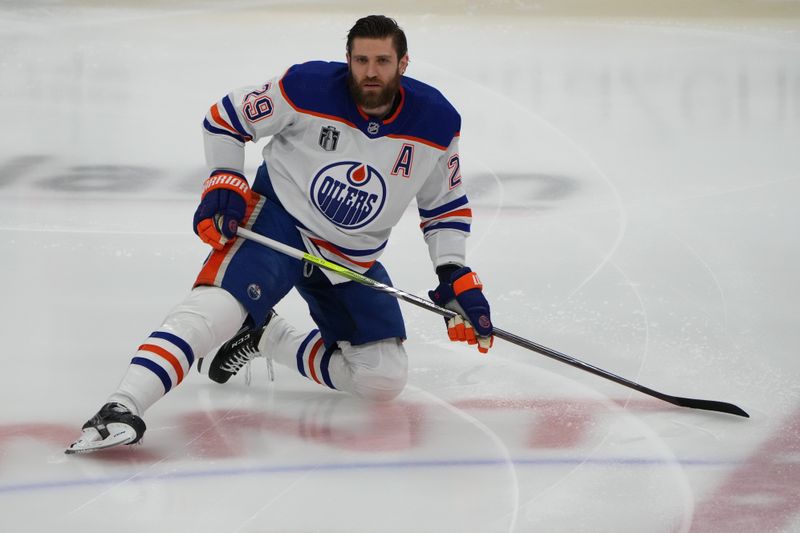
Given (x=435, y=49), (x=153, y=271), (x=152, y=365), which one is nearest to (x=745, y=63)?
(x=435, y=49)

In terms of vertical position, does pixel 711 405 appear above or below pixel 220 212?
below

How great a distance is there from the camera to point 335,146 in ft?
7.68

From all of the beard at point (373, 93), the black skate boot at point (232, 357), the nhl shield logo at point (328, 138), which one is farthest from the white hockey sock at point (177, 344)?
the beard at point (373, 93)

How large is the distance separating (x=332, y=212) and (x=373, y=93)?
0.89ft

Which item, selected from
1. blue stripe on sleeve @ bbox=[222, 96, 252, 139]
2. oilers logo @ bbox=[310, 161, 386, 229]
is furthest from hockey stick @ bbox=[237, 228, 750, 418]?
blue stripe on sleeve @ bbox=[222, 96, 252, 139]

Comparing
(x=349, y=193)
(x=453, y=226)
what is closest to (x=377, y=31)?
(x=349, y=193)

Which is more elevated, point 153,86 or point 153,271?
point 153,86

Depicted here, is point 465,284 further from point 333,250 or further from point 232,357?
point 232,357

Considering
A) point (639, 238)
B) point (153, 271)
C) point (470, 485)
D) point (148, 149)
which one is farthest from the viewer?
point (148, 149)

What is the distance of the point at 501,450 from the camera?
216 cm

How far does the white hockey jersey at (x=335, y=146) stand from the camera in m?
2.34

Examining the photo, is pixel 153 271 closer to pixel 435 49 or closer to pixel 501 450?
pixel 501 450

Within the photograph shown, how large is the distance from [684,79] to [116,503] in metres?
3.62

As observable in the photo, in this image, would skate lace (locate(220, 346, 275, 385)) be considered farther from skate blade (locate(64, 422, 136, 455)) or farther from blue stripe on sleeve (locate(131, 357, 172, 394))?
skate blade (locate(64, 422, 136, 455))
